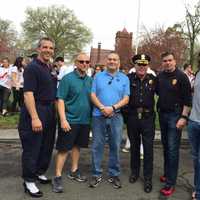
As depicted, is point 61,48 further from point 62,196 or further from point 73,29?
point 62,196

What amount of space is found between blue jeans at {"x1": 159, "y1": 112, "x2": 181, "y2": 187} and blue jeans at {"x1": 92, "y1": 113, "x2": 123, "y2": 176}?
651mm

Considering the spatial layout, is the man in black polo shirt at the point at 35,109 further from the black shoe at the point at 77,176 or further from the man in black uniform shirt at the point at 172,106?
the man in black uniform shirt at the point at 172,106

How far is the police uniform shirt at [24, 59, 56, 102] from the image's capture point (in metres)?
5.05

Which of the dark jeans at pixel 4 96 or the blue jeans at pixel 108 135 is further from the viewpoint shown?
the dark jeans at pixel 4 96

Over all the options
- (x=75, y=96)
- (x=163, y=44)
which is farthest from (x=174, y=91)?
(x=163, y=44)

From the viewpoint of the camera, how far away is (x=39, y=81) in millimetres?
5148

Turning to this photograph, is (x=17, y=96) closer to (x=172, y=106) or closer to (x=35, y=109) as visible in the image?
(x=35, y=109)

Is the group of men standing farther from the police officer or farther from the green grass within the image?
the green grass

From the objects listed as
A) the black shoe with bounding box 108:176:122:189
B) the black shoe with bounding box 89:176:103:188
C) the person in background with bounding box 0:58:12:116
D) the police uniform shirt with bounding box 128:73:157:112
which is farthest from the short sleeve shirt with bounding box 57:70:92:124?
the person in background with bounding box 0:58:12:116

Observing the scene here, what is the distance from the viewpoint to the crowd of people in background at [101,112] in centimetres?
523

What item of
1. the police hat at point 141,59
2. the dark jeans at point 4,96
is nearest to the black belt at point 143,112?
the police hat at point 141,59

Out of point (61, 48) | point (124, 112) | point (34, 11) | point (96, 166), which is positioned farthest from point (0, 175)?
point (34, 11)

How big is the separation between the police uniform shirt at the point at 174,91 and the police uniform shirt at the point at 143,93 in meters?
0.15

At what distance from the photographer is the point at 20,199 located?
5.02 m
